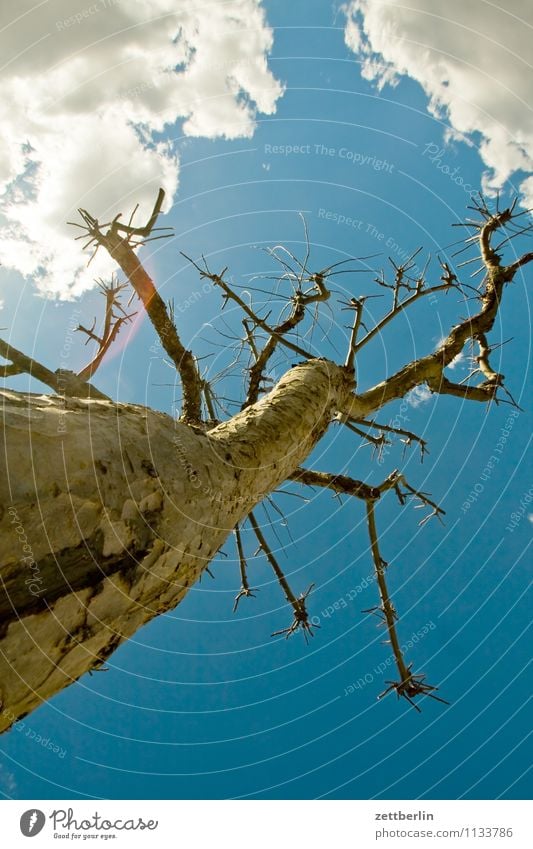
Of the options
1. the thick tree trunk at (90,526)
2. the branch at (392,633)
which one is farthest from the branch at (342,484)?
the thick tree trunk at (90,526)

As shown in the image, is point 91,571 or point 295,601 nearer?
point 91,571

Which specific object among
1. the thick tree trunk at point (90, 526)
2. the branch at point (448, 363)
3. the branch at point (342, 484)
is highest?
the branch at point (448, 363)

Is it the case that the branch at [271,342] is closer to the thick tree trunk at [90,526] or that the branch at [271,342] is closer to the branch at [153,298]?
the branch at [153,298]

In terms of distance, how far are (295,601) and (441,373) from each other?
3.10 metres

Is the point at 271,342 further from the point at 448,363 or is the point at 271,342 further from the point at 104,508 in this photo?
the point at 104,508

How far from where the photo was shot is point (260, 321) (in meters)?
4.18

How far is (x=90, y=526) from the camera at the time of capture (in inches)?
56.2

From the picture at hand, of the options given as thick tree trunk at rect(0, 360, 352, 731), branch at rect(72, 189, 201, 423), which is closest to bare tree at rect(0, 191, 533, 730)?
thick tree trunk at rect(0, 360, 352, 731)

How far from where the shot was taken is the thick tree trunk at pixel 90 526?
1.26 metres

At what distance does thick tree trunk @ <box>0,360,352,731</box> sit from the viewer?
1.26 metres

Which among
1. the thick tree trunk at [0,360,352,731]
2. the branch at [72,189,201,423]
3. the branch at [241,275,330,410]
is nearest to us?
the thick tree trunk at [0,360,352,731]

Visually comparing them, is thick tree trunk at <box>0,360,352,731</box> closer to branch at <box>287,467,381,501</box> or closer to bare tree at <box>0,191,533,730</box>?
bare tree at <box>0,191,533,730</box>
